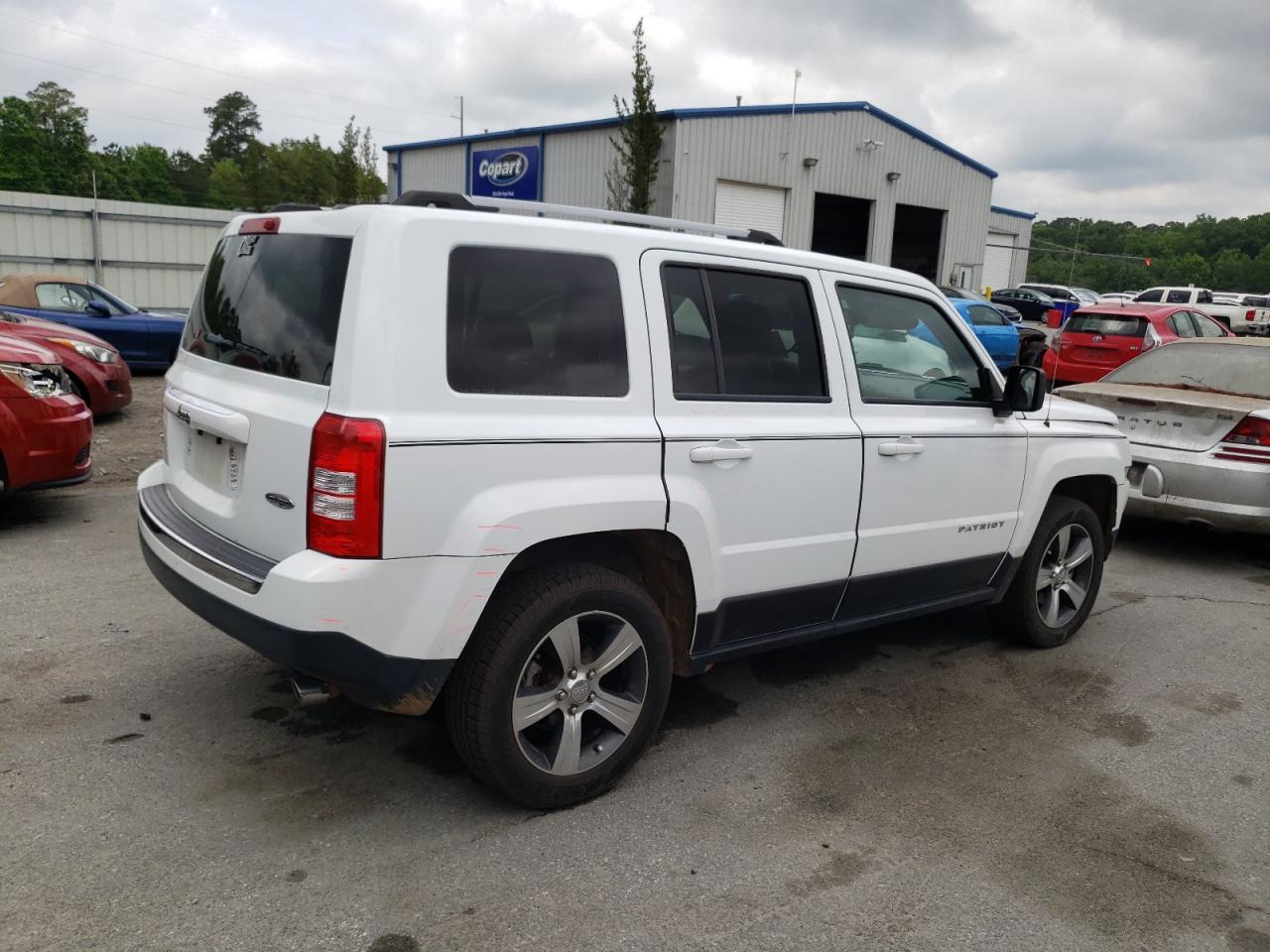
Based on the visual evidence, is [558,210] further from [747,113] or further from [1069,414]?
[747,113]

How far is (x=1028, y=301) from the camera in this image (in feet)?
111

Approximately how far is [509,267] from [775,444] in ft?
3.85

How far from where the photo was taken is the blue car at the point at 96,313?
11.8 metres

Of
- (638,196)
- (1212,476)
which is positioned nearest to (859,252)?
(638,196)

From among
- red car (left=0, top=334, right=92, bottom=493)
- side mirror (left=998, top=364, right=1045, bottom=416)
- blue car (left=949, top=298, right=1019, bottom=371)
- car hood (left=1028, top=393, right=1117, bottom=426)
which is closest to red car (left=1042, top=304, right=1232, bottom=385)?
blue car (left=949, top=298, right=1019, bottom=371)

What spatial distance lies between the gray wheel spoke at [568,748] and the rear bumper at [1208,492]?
17.3ft

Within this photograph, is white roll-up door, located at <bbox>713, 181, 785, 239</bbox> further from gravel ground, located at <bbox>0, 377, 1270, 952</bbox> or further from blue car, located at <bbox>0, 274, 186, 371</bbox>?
gravel ground, located at <bbox>0, 377, 1270, 952</bbox>

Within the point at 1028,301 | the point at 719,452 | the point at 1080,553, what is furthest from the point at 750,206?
the point at 719,452

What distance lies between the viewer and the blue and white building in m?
22.5

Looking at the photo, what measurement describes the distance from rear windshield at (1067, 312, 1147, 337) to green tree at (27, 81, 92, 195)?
8107cm

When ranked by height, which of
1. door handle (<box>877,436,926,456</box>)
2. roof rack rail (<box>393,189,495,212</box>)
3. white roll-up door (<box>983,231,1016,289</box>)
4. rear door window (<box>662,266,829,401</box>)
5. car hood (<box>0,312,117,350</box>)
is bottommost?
car hood (<box>0,312,117,350</box>)

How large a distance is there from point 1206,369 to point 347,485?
7389 mm

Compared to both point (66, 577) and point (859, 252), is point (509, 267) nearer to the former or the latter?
point (66, 577)

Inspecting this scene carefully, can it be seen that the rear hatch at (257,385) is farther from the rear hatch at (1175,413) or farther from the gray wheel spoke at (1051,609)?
the rear hatch at (1175,413)
